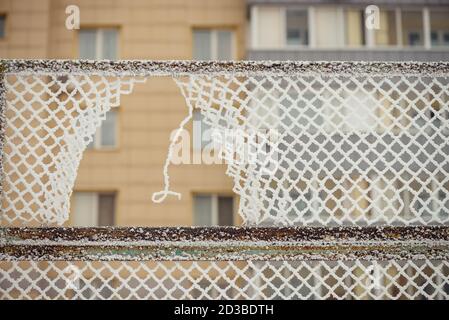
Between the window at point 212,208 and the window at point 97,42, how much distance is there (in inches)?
157

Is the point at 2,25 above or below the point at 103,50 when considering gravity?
above

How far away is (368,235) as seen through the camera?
2.70 meters

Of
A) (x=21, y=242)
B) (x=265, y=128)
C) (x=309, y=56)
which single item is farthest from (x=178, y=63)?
(x=309, y=56)

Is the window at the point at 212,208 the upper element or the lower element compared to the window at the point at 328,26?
lower

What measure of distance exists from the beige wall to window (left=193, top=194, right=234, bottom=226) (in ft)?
0.70

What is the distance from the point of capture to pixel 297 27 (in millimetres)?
11688

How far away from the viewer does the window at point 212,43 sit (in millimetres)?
12195

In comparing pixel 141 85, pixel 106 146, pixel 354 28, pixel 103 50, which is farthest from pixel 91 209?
pixel 354 28

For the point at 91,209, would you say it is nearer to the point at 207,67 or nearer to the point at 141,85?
the point at 141,85

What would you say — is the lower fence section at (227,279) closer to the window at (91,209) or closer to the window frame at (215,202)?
the window frame at (215,202)

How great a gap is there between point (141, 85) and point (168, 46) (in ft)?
3.83

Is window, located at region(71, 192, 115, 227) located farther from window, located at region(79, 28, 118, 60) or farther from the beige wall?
window, located at region(79, 28, 118, 60)

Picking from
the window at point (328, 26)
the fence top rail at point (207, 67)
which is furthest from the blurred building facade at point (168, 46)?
the fence top rail at point (207, 67)

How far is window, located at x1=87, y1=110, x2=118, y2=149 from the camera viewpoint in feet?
39.2
